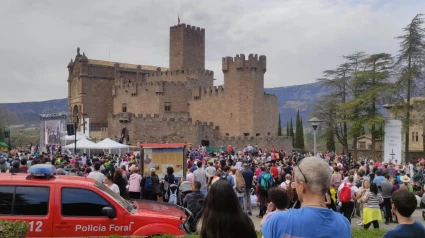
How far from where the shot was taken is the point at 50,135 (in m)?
41.3

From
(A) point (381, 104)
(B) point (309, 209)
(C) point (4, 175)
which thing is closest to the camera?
(B) point (309, 209)

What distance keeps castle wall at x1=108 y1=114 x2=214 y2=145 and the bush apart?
40.0m

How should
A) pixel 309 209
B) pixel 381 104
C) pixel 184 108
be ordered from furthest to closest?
pixel 184 108, pixel 381 104, pixel 309 209

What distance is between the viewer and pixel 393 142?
28.9 m

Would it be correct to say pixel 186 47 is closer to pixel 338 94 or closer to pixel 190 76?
pixel 190 76

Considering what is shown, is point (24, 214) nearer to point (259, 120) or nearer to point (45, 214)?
point (45, 214)

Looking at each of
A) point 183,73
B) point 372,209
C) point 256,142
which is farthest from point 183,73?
point 372,209

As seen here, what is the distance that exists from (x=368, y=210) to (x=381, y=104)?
99.9 ft

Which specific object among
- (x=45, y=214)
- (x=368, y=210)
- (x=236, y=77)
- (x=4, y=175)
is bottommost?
(x=368, y=210)

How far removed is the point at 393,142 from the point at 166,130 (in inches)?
955

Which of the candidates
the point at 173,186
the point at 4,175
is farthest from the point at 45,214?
the point at 173,186

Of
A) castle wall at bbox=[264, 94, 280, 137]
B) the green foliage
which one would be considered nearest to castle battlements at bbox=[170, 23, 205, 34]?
castle wall at bbox=[264, 94, 280, 137]

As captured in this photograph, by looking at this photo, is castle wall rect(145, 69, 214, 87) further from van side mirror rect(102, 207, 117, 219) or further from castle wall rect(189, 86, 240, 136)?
van side mirror rect(102, 207, 117, 219)

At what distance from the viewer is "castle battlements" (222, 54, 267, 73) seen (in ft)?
169
